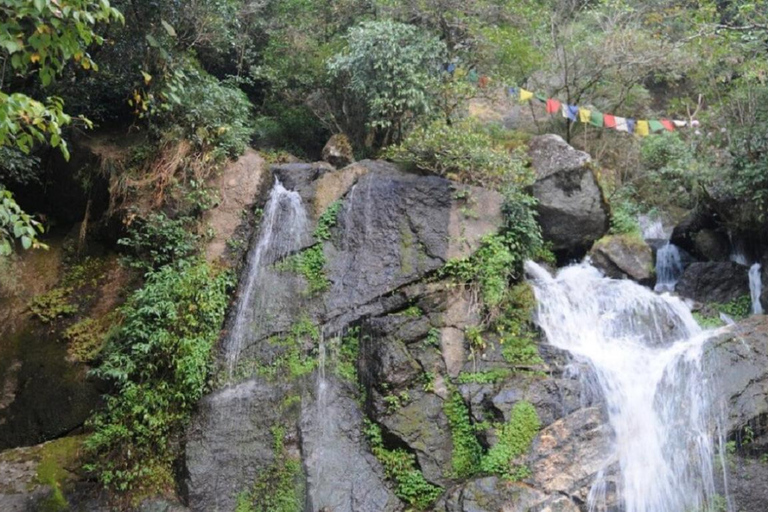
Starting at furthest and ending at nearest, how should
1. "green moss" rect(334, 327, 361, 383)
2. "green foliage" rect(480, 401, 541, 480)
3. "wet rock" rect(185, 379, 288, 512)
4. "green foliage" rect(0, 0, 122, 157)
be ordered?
1. "green moss" rect(334, 327, 361, 383)
2. "wet rock" rect(185, 379, 288, 512)
3. "green foliage" rect(480, 401, 541, 480)
4. "green foliage" rect(0, 0, 122, 157)

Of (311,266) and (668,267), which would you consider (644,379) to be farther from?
(668,267)

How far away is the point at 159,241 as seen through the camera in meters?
9.81

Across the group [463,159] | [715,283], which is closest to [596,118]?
[715,283]

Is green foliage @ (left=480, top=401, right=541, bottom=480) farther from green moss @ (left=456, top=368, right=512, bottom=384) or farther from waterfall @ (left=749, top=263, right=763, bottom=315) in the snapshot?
waterfall @ (left=749, top=263, right=763, bottom=315)

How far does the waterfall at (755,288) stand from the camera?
36.9ft

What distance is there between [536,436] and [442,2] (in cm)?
1020

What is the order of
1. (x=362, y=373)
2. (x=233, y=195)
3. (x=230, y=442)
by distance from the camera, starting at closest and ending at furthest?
1. (x=230, y=442)
2. (x=362, y=373)
3. (x=233, y=195)

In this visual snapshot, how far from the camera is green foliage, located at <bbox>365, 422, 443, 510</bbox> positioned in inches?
302

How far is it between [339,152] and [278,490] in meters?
7.50

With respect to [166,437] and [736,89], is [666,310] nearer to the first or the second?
[736,89]

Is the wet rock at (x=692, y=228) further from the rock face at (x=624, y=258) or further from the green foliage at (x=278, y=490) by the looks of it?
the green foliage at (x=278, y=490)

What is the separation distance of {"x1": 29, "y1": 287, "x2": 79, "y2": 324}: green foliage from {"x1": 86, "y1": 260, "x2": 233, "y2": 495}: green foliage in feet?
4.06

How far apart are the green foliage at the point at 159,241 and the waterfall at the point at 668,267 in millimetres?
9680

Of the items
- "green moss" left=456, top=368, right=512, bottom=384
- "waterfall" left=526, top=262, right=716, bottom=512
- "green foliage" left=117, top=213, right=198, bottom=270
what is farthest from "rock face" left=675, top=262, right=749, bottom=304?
"green foliage" left=117, top=213, right=198, bottom=270
